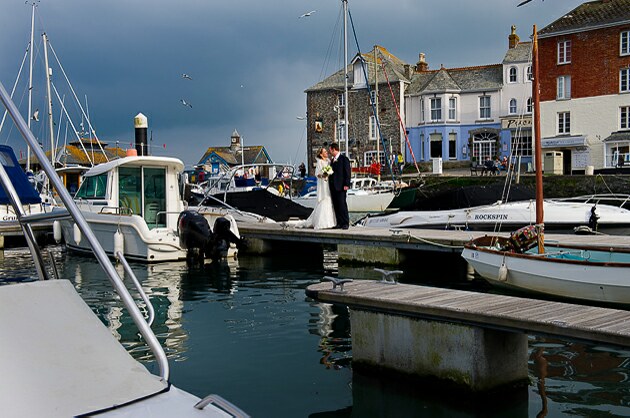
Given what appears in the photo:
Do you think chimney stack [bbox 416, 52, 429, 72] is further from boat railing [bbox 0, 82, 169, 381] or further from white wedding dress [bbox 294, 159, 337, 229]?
boat railing [bbox 0, 82, 169, 381]

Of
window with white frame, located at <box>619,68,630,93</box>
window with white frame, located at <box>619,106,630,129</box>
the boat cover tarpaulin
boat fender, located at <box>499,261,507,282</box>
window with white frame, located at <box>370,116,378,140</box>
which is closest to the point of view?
the boat cover tarpaulin

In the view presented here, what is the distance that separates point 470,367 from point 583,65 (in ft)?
149

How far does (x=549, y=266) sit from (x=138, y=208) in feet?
39.9

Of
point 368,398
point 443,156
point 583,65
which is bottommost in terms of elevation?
point 368,398

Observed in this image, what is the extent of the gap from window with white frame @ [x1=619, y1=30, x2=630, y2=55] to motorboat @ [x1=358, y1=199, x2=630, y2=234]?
31.5m

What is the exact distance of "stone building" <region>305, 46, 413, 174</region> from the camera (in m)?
56.2

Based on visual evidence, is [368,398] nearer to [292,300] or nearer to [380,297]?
[380,297]

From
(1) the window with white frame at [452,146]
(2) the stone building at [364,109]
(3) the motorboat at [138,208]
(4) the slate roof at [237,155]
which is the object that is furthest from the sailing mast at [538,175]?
(4) the slate roof at [237,155]

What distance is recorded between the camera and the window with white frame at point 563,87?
156 feet

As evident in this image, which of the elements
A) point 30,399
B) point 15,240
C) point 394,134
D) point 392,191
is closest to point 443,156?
point 394,134

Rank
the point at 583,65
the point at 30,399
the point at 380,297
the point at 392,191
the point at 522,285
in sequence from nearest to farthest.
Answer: the point at 30,399 → the point at 380,297 → the point at 522,285 → the point at 392,191 → the point at 583,65

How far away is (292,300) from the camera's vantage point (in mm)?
12422

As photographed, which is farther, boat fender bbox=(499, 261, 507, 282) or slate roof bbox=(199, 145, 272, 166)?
slate roof bbox=(199, 145, 272, 166)

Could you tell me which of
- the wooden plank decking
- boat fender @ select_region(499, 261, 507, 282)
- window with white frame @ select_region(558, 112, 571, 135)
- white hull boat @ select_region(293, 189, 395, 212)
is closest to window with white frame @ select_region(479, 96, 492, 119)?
window with white frame @ select_region(558, 112, 571, 135)
